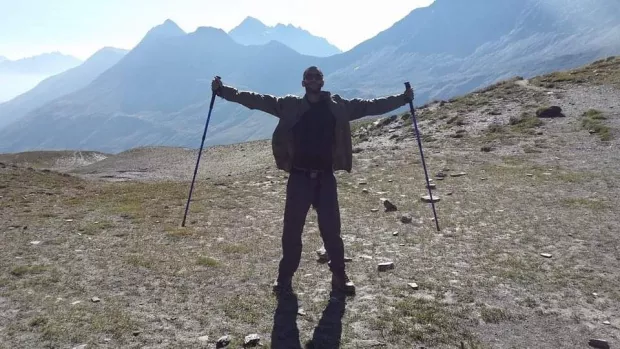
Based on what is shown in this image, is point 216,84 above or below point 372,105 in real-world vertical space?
above

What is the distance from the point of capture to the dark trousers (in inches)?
341

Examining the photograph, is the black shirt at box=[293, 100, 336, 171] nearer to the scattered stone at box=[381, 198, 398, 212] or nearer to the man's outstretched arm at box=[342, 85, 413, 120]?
the man's outstretched arm at box=[342, 85, 413, 120]

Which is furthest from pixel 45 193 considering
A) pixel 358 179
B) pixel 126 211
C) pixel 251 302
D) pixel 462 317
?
pixel 462 317

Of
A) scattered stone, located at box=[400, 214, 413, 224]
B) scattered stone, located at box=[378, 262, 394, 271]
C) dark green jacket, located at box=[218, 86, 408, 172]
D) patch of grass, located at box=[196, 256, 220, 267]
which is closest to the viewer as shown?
dark green jacket, located at box=[218, 86, 408, 172]

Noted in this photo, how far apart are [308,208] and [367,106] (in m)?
2.32

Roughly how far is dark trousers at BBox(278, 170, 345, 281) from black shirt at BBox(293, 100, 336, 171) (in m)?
0.27

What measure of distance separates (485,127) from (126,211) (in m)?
22.3

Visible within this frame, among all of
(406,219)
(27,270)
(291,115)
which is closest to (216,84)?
(291,115)

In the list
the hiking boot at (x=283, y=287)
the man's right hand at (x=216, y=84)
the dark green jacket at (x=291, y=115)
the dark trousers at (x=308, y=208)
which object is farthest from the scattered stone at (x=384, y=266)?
the man's right hand at (x=216, y=84)

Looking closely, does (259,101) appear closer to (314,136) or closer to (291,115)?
(291,115)

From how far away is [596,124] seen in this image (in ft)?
84.8

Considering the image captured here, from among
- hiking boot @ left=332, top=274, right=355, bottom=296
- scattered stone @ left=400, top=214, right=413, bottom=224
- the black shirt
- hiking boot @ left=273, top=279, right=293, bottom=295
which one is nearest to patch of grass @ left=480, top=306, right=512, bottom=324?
hiking boot @ left=332, top=274, right=355, bottom=296

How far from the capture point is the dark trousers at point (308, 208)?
867 cm

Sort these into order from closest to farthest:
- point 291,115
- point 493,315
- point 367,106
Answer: point 493,315 → point 291,115 → point 367,106
